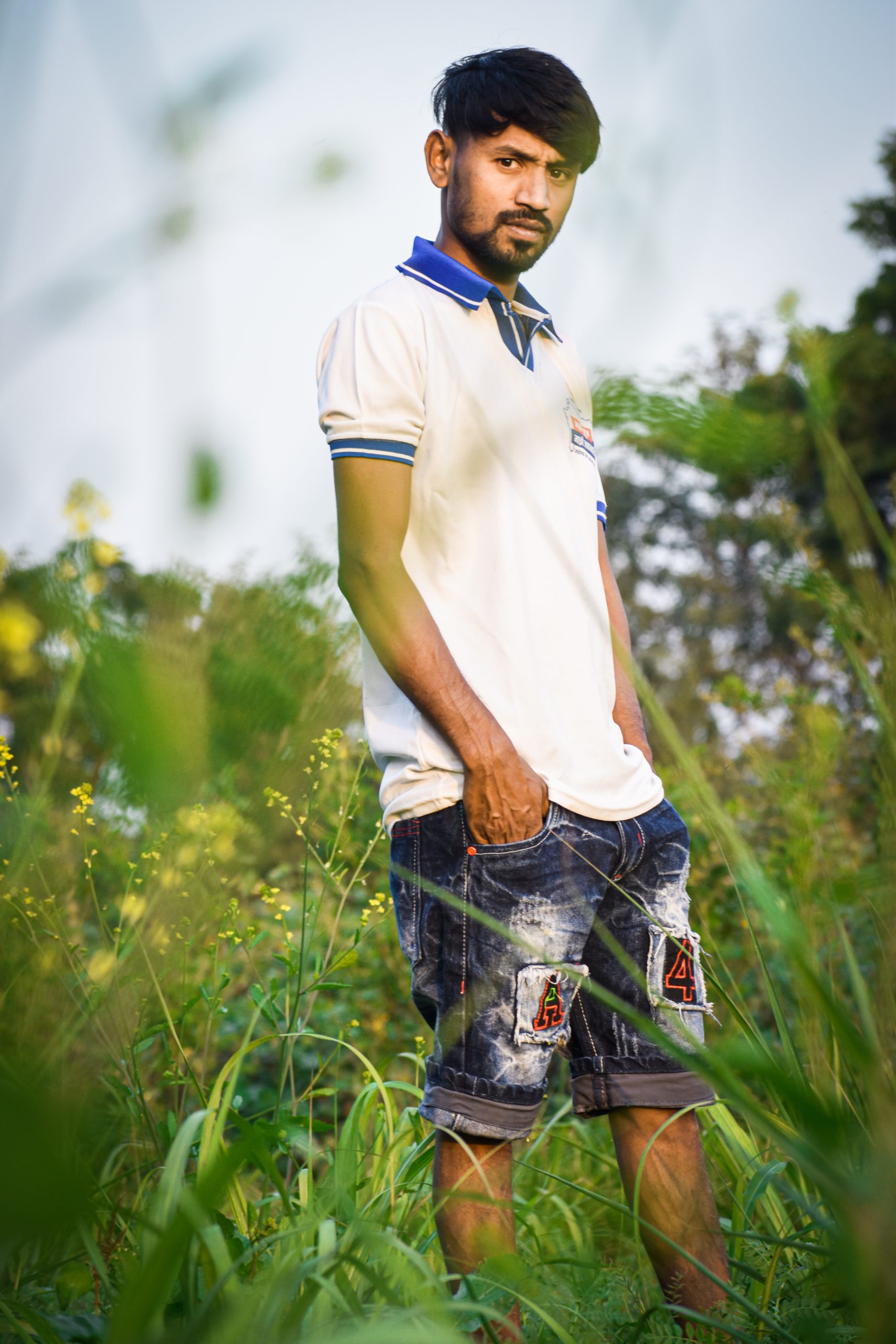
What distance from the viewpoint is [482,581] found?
1472 millimetres

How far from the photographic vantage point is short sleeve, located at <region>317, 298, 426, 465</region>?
1296mm

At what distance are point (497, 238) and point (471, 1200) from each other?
1.26m

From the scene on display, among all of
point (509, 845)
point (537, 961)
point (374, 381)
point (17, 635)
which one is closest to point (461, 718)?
point (509, 845)

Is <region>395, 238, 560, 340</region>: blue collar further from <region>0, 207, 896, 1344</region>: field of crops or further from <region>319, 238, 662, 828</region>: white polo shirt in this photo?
<region>0, 207, 896, 1344</region>: field of crops

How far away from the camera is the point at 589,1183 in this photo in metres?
2.18

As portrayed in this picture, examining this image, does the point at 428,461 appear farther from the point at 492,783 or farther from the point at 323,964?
the point at 323,964

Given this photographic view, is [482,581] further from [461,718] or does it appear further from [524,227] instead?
[524,227]

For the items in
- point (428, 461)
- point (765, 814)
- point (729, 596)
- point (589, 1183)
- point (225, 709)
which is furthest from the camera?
point (729, 596)

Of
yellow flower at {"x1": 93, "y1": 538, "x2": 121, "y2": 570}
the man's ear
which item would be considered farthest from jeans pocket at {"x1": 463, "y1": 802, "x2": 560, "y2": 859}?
yellow flower at {"x1": 93, "y1": 538, "x2": 121, "y2": 570}

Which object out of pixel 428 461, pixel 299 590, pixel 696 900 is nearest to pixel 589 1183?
pixel 696 900

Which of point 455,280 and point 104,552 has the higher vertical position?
point 455,280

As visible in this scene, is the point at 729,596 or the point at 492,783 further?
the point at 729,596

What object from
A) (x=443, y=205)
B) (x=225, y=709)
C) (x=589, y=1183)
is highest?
(x=443, y=205)

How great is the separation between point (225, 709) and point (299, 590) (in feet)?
0.14
